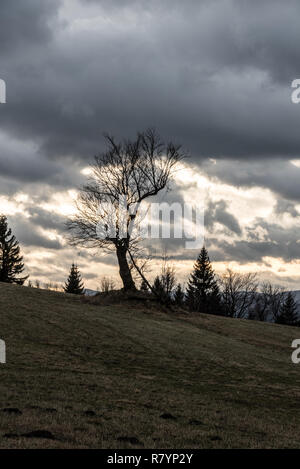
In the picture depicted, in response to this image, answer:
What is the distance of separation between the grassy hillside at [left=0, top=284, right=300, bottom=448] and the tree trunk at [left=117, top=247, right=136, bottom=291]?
4.44 meters

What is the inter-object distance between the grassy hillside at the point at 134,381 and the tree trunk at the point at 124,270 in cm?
444

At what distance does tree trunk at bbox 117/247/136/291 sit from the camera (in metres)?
43.8

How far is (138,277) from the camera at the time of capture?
4553 cm

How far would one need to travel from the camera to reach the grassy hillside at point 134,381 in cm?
1059

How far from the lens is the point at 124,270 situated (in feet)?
144

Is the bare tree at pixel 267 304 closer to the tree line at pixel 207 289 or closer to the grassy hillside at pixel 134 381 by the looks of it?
the tree line at pixel 207 289
